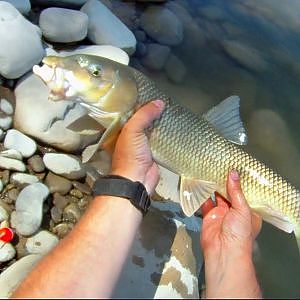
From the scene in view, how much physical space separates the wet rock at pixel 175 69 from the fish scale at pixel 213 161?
75.2 inches

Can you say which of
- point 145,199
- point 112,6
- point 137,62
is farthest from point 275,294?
point 112,6

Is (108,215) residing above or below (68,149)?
above

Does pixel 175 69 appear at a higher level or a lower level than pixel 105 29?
lower

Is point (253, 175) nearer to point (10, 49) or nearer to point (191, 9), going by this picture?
point (10, 49)

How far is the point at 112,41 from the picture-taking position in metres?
4.20

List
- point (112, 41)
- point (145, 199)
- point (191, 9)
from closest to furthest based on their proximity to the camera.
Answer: point (145, 199)
point (112, 41)
point (191, 9)

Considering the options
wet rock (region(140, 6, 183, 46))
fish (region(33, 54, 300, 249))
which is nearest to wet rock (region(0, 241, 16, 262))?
fish (region(33, 54, 300, 249))

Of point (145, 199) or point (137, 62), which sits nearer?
point (145, 199)

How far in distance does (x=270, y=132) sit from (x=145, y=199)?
92.0 inches

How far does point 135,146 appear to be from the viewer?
8.34ft

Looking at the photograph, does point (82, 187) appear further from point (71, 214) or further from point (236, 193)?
point (236, 193)

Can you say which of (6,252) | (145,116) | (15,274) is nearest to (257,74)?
(145,116)

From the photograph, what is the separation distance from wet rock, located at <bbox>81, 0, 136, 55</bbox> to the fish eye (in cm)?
171

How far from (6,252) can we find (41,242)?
0.69 ft
